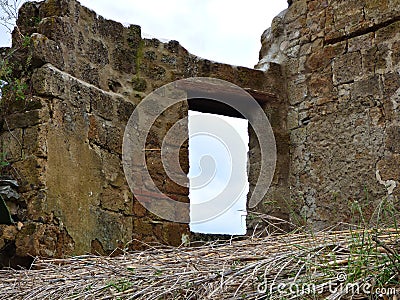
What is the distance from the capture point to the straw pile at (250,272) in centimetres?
160

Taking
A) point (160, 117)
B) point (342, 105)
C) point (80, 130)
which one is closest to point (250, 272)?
point (80, 130)

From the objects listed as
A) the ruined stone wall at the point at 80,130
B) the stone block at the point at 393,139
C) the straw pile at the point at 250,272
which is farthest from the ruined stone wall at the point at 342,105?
the straw pile at the point at 250,272

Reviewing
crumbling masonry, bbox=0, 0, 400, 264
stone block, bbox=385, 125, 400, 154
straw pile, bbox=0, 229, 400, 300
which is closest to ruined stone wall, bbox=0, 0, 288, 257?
crumbling masonry, bbox=0, 0, 400, 264

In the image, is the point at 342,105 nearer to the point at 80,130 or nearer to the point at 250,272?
the point at 80,130

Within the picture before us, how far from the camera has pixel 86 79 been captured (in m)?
3.97

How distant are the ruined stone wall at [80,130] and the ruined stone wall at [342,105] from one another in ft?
2.92

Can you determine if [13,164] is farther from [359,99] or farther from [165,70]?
[359,99]

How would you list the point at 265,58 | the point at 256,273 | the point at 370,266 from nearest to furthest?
1. the point at 370,266
2. the point at 256,273
3. the point at 265,58

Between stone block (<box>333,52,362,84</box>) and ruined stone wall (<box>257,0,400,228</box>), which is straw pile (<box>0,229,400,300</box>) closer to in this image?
ruined stone wall (<box>257,0,400,228</box>)

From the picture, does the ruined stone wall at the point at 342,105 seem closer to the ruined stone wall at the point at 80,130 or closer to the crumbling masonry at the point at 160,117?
the crumbling masonry at the point at 160,117

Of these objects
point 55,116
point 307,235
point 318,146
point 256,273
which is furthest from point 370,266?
point 318,146

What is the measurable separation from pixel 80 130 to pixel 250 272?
2.22 meters

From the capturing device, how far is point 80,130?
3.77 m

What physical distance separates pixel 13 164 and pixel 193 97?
1.48 metres
